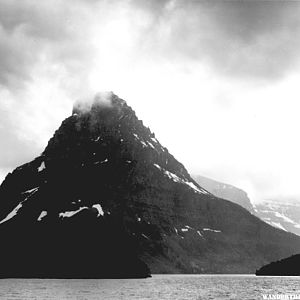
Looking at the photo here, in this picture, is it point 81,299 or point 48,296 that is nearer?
point 81,299

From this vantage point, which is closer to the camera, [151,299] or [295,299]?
[295,299]

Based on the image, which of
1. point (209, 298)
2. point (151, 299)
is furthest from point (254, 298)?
point (151, 299)

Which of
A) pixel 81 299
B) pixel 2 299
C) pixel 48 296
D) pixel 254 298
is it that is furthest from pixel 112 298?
pixel 254 298

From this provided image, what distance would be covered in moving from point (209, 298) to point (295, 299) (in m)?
22.4

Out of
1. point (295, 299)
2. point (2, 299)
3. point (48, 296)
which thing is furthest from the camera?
point (48, 296)

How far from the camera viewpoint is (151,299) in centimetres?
12606

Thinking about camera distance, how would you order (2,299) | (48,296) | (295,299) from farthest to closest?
1. (48,296)
2. (2,299)
3. (295,299)

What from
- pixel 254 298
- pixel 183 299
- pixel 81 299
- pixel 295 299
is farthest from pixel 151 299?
pixel 295 299

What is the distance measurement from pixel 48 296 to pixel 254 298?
50.6 metres

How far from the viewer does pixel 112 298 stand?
423 feet

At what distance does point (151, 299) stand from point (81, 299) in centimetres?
1648

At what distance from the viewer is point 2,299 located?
123 m

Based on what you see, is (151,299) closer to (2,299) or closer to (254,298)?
(254,298)

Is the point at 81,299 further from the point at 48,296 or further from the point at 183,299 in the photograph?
the point at 183,299
